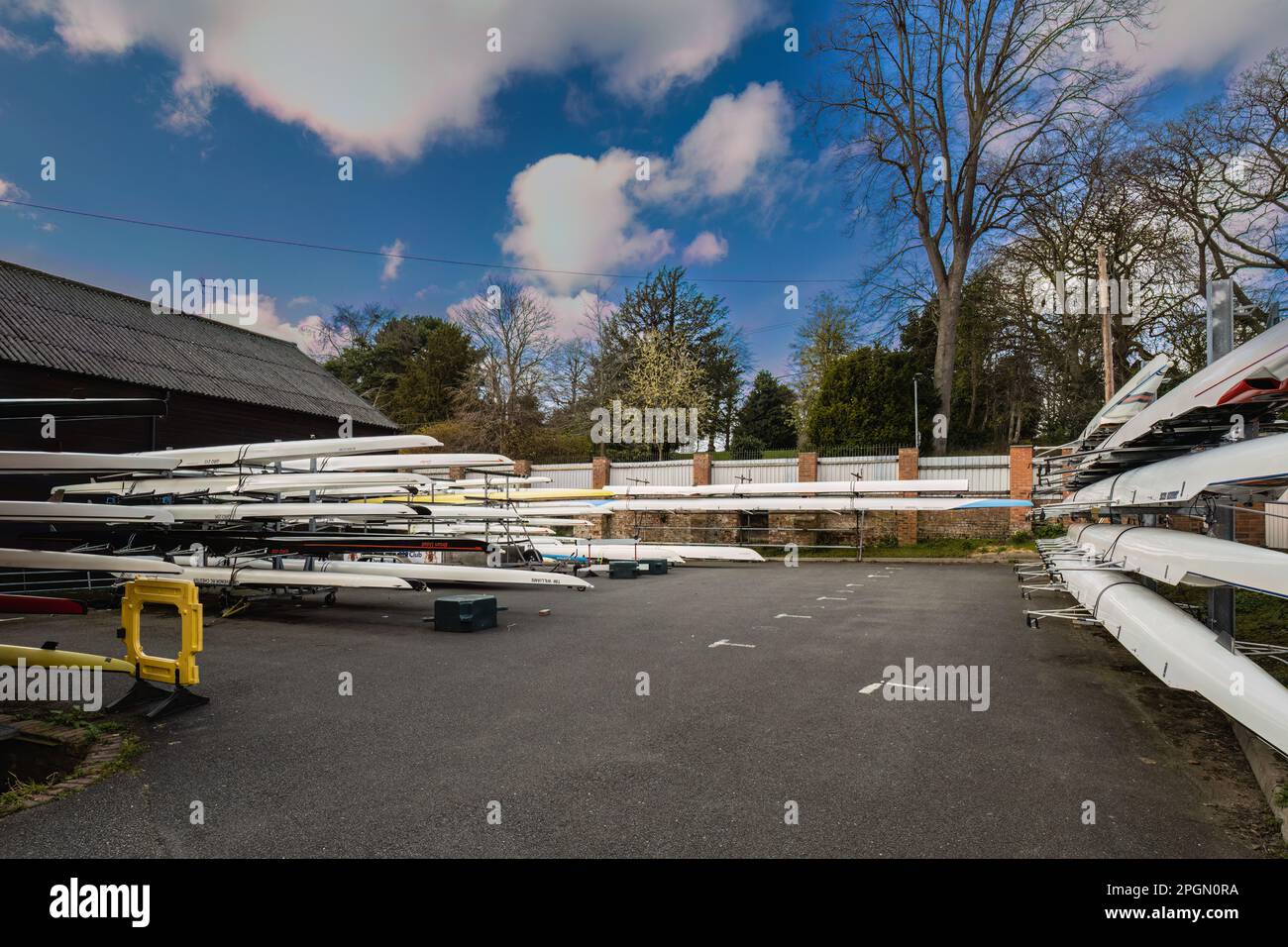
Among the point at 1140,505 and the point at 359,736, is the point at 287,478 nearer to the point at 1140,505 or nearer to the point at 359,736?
the point at 359,736

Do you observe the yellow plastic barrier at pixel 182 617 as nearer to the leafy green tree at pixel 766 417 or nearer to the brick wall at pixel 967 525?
the brick wall at pixel 967 525

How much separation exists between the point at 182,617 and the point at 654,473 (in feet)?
66.5

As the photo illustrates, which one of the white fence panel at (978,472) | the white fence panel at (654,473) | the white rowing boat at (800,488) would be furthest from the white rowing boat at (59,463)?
the white fence panel at (978,472)

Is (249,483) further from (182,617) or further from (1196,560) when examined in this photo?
(1196,560)

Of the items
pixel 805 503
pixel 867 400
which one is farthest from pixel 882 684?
pixel 867 400

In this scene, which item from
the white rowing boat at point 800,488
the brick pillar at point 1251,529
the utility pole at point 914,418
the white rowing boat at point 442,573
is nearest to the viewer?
the white rowing boat at point 442,573

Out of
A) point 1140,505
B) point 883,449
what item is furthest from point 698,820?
point 883,449

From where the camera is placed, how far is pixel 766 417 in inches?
1655

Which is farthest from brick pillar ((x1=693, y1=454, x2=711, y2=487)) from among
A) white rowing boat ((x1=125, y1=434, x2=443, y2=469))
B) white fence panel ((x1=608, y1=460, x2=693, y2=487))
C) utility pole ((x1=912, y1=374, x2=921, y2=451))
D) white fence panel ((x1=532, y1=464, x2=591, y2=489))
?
white rowing boat ((x1=125, y1=434, x2=443, y2=469))

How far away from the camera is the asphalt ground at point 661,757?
325 cm

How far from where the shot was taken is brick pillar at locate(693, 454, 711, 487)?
899 inches

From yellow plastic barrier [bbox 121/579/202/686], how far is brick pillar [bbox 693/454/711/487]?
18.5 metres

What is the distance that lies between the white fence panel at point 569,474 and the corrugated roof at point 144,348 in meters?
6.70
